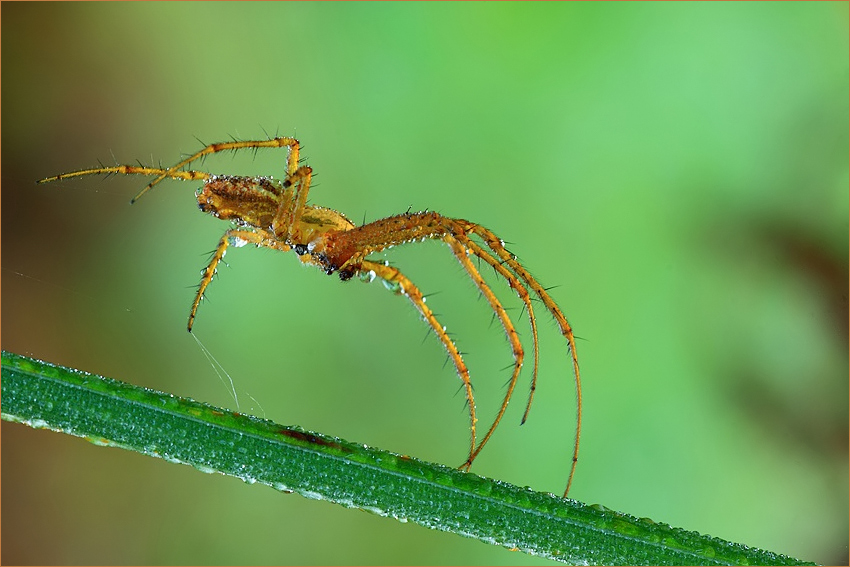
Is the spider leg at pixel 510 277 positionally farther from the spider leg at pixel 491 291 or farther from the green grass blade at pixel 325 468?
the green grass blade at pixel 325 468

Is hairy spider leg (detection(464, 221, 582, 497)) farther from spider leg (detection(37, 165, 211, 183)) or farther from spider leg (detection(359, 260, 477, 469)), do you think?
spider leg (detection(37, 165, 211, 183))

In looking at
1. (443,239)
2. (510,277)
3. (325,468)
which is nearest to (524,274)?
(510,277)

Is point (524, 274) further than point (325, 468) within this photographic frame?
Yes

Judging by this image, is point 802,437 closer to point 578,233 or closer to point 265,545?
point 578,233

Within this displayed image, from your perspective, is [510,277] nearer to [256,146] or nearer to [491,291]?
[491,291]

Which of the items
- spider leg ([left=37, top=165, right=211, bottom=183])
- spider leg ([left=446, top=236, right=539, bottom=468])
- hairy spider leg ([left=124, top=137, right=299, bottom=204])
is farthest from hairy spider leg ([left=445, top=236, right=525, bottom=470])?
spider leg ([left=37, top=165, right=211, bottom=183])

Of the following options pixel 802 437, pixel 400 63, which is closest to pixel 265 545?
pixel 400 63

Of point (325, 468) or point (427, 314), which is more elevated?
point (427, 314)

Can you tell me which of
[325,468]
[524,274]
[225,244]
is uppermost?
[524,274]
